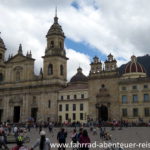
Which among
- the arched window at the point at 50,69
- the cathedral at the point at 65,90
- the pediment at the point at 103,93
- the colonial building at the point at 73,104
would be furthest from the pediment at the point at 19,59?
the pediment at the point at 103,93

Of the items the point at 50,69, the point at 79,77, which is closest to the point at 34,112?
the point at 50,69

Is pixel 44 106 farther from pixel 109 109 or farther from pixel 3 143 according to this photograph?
pixel 3 143

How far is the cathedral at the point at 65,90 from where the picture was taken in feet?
170

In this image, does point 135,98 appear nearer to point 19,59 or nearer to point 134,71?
point 134,71

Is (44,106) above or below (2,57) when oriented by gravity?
below

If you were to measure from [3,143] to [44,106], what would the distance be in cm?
4652

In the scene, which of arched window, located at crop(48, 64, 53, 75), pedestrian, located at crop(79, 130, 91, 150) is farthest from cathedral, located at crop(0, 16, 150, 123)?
pedestrian, located at crop(79, 130, 91, 150)

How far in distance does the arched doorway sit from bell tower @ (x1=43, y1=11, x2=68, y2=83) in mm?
13331

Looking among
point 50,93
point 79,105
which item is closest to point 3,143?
point 79,105

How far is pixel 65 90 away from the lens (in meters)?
60.5

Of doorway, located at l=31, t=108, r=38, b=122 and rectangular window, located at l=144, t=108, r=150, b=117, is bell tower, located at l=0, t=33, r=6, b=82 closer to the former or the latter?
doorway, located at l=31, t=108, r=38, b=122

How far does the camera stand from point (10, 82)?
70.6 m

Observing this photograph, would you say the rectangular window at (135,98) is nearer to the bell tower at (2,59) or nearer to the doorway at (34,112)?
the doorway at (34,112)

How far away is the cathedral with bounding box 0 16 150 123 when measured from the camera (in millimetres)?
51844
